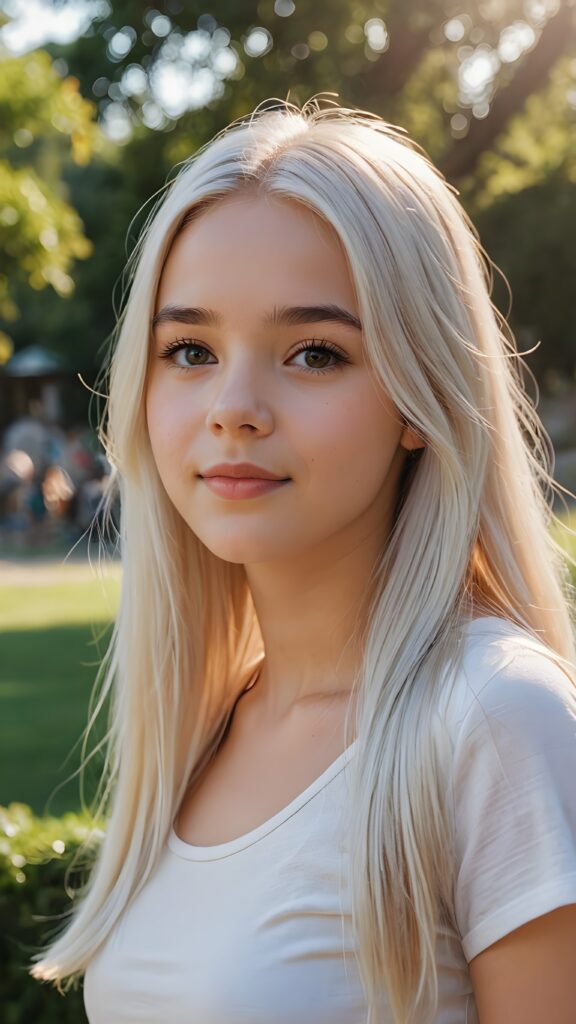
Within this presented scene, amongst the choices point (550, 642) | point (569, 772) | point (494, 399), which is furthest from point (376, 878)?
point (494, 399)

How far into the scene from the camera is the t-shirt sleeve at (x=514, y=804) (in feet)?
5.26

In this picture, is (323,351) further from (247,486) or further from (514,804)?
(514,804)

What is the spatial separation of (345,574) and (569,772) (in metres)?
0.60

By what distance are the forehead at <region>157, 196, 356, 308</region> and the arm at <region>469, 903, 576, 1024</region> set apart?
0.92 meters

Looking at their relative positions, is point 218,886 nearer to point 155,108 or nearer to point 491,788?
point 491,788

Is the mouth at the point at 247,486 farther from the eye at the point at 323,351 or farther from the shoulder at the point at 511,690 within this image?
the shoulder at the point at 511,690

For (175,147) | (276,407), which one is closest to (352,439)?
(276,407)

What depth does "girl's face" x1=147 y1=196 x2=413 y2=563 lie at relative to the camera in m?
1.90

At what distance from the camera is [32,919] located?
3.27 m

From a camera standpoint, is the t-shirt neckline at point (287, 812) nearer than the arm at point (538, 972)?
No

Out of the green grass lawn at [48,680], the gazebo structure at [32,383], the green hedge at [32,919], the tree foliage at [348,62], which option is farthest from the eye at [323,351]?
the gazebo structure at [32,383]

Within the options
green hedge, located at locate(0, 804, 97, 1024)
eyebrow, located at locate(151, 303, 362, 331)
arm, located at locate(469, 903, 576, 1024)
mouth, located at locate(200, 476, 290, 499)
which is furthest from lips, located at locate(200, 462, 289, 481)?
green hedge, located at locate(0, 804, 97, 1024)

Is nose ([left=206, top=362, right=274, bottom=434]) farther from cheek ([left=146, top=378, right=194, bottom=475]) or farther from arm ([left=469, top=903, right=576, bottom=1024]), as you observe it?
arm ([left=469, top=903, right=576, bottom=1024])

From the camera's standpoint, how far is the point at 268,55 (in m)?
16.2
